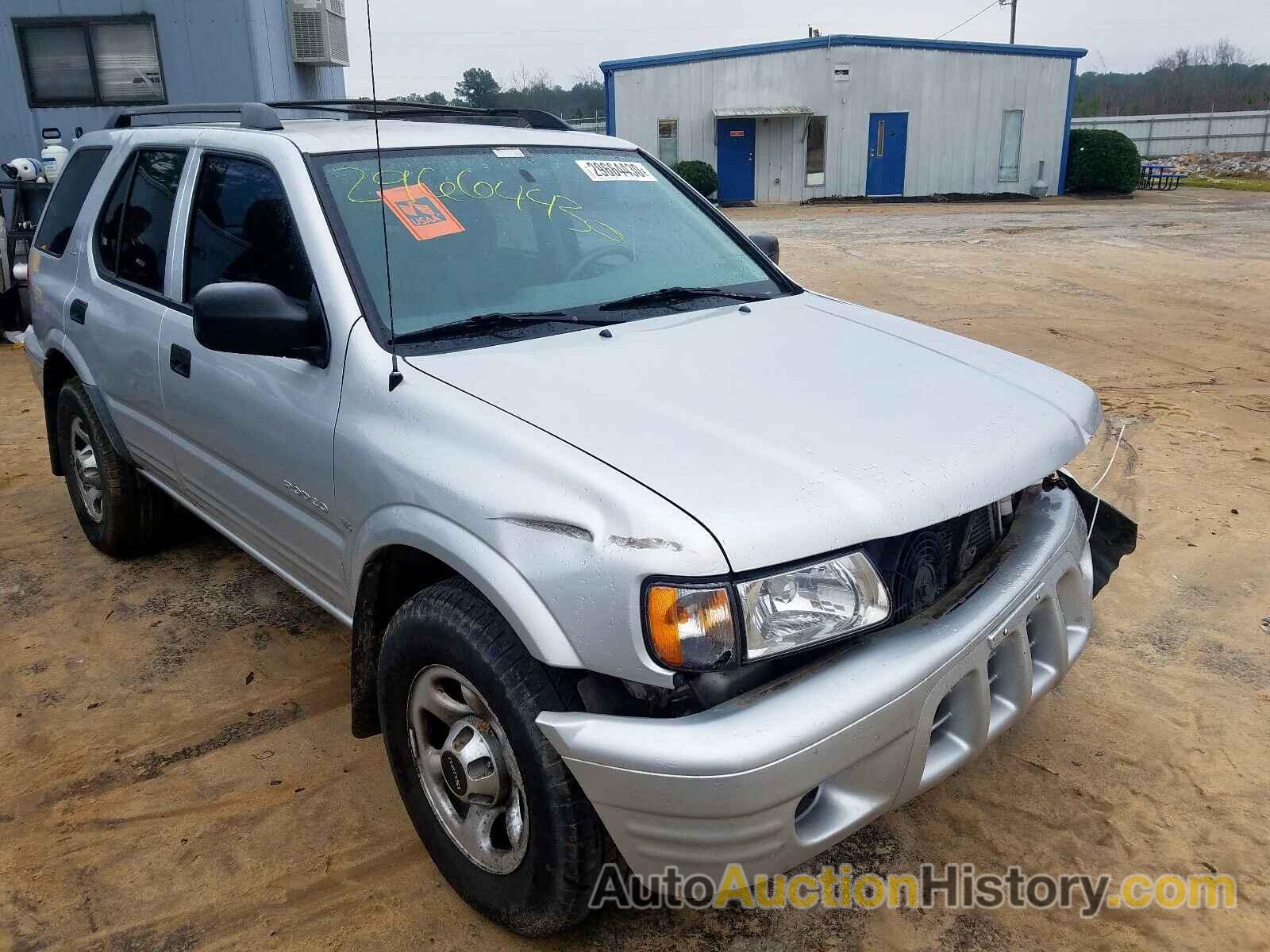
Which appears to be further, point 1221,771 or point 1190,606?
point 1190,606

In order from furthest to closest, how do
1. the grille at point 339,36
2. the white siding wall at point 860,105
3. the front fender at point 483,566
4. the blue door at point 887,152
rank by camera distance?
the blue door at point 887,152 → the white siding wall at point 860,105 → the grille at point 339,36 → the front fender at point 483,566

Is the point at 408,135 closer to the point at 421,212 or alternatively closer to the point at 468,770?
the point at 421,212

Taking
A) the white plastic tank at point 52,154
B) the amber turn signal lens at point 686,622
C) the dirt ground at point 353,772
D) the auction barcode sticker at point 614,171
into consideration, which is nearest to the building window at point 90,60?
the white plastic tank at point 52,154

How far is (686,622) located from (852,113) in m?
26.6

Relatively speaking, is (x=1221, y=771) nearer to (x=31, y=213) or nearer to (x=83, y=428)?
(x=83, y=428)

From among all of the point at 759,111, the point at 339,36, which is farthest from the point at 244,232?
the point at 759,111

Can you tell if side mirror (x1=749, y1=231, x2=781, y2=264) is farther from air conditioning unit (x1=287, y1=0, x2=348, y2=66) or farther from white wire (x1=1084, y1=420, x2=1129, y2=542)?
air conditioning unit (x1=287, y1=0, x2=348, y2=66)

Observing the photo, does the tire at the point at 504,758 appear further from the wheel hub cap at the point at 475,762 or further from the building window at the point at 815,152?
the building window at the point at 815,152

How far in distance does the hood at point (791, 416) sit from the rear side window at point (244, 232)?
69 centimetres

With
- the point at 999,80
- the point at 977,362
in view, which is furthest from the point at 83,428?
the point at 999,80

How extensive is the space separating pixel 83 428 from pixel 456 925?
3.02 meters

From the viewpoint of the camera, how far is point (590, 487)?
1.97 metres

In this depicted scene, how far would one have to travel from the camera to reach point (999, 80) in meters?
26.2

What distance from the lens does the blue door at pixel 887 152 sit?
26.1m
